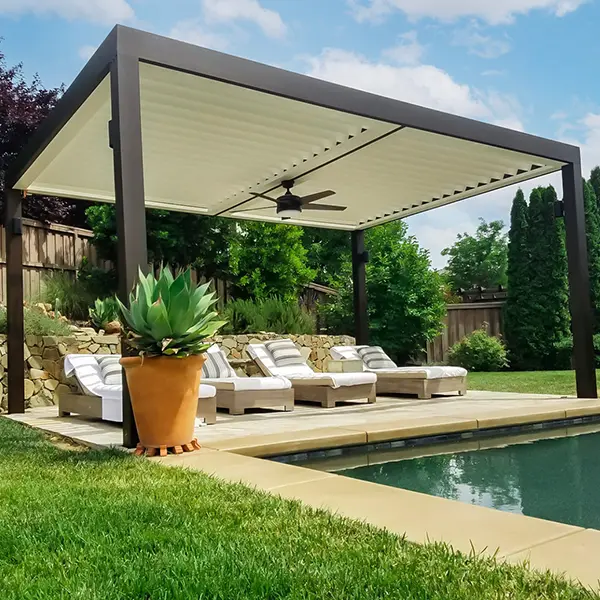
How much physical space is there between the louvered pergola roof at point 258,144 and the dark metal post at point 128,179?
9.6 inches

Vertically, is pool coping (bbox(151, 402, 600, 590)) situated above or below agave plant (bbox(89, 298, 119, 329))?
below

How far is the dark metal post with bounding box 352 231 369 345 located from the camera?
36.4ft

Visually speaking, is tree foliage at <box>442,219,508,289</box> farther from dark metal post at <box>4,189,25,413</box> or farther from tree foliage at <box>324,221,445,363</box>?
dark metal post at <box>4,189,25,413</box>

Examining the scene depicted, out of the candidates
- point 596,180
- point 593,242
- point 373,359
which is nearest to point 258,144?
point 373,359

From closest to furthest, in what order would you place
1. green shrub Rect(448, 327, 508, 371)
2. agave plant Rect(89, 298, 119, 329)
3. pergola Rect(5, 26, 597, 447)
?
pergola Rect(5, 26, 597, 447), agave plant Rect(89, 298, 119, 329), green shrub Rect(448, 327, 508, 371)

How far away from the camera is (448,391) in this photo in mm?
9273

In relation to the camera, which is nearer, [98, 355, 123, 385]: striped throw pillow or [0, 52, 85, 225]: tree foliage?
[98, 355, 123, 385]: striped throw pillow

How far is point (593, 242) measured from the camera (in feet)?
53.0

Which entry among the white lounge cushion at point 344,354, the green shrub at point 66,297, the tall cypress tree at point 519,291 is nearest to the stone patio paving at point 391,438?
the white lounge cushion at point 344,354

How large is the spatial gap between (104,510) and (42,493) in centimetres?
56

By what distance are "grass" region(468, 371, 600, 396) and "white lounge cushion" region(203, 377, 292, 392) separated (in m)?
3.89

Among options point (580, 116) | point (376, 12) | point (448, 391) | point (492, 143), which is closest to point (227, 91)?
point (492, 143)

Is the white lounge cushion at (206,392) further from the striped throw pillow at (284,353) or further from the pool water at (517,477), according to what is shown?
the striped throw pillow at (284,353)

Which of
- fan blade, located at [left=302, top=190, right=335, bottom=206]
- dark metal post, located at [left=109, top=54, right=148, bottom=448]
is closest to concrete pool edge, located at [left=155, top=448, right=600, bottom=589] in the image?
dark metal post, located at [left=109, top=54, right=148, bottom=448]
